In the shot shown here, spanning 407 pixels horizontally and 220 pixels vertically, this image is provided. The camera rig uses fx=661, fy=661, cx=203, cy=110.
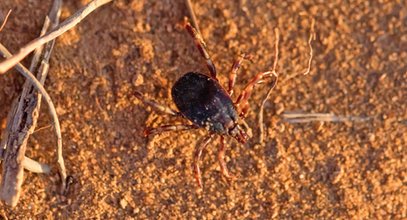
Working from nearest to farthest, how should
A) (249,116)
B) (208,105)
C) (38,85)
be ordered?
(38,85) → (208,105) → (249,116)

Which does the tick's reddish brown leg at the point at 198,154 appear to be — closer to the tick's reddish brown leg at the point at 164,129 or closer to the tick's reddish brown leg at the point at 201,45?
the tick's reddish brown leg at the point at 164,129

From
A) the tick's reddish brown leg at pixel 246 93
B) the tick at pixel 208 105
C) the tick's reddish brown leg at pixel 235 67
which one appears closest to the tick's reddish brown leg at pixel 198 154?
the tick at pixel 208 105

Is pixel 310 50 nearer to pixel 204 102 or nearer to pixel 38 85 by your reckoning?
pixel 204 102

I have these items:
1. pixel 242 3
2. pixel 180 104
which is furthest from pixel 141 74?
pixel 242 3

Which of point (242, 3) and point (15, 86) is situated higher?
point (242, 3)

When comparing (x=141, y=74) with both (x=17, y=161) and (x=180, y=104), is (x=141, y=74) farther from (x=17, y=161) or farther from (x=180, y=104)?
(x=17, y=161)

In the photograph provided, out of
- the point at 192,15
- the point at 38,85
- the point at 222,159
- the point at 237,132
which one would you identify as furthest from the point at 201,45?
the point at 38,85
